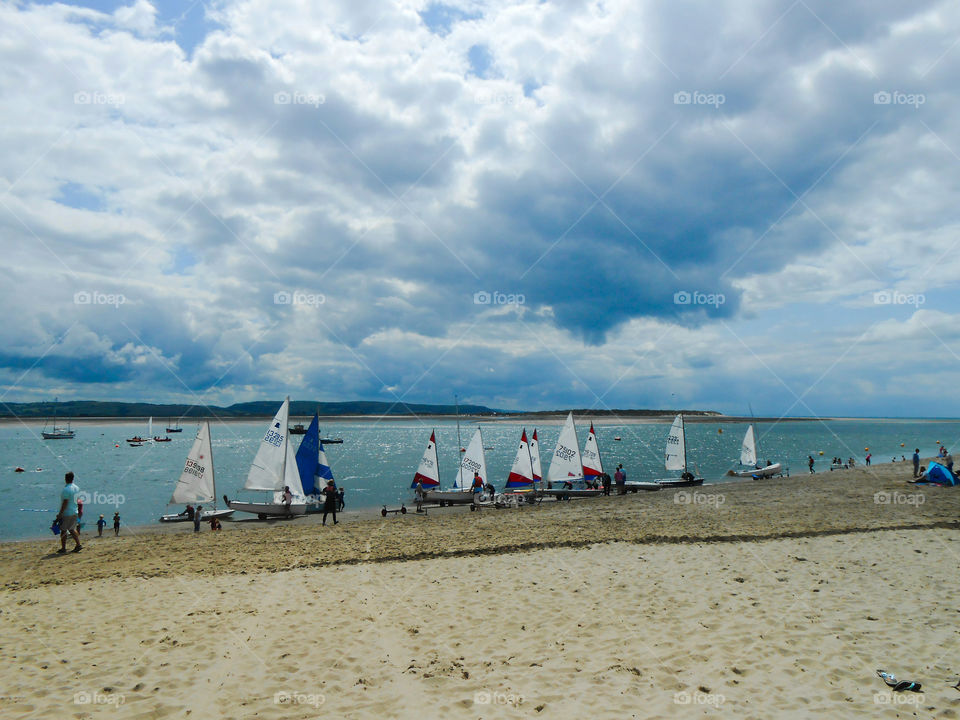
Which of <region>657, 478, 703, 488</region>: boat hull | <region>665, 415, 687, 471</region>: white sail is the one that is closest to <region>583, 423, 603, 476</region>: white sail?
<region>657, 478, 703, 488</region>: boat hull

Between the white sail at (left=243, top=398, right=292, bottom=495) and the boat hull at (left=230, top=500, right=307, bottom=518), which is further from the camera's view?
the white sail at (left=243, top=398, right=292, bottom=495)

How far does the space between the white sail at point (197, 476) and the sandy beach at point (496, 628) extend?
492 inches

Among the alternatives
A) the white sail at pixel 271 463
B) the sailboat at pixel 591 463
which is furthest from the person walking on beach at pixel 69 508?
the sailboat at pixel 591 463

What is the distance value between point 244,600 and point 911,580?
1339cm

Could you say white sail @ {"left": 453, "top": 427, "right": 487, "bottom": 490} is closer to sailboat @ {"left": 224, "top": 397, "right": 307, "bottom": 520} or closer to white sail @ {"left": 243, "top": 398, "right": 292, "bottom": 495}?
sailboat @ {"left": 224, "top": 397, "right": 307, "bottom": 520}

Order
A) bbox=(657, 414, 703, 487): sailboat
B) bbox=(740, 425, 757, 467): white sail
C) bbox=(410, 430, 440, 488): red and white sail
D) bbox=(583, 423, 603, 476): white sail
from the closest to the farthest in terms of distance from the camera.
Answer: bbox=(410, 430, 440, 488): red and white sail → bbox=(583, 423, 603, 476): white sail → bbox=(657, 414, 703, 487): sailboat → bbox=(740, 425, 757, 467): white sail

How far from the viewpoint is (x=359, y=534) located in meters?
18.8

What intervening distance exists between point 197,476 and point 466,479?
53.0ft

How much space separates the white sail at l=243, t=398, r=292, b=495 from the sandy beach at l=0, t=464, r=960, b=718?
41.8ft

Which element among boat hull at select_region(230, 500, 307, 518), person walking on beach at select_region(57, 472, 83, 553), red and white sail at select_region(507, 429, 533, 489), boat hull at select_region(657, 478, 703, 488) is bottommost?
boat hull at select_region(657, 478, 703, 488)

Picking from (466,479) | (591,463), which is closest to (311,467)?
(466,479)

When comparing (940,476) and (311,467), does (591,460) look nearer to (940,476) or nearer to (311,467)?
(311,467)

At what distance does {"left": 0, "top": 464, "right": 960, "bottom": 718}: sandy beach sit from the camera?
650 cm

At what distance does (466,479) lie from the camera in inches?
1405
